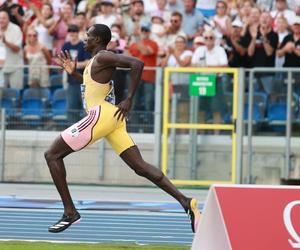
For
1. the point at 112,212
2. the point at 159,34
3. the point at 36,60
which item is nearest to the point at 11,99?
the point at 36,60

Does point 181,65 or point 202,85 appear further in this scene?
point 181,65

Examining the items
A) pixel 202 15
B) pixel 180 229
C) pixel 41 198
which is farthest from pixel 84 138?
pixel 202 15

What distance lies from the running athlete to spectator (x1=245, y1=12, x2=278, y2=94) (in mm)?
7726

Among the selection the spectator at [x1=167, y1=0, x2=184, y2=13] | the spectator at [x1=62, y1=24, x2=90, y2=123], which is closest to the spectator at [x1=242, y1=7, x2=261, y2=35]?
the spectator at [x1=167, y1=0, x2=184, y2=13]

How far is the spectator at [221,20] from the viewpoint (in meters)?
20.0

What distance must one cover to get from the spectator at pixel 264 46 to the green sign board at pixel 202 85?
0.79m

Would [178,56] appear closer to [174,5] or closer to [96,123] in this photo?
[174,5]

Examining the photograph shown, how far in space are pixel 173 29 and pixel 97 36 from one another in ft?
27.6

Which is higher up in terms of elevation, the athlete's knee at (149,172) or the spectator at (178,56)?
the spectator at (178,56)

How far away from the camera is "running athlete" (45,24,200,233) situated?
11570mm

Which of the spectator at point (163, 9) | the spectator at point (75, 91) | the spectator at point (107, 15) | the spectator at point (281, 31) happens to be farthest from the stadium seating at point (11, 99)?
the spectator at point (281, 31)

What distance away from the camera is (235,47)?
19562mm

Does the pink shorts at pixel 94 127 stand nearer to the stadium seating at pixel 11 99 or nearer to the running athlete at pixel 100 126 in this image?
the running athlete at pixel 100 126

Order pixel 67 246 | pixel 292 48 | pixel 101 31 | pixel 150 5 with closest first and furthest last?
pixel 67 246 → pixel 101 31 → pixel 292 48 → pixel 150 5
